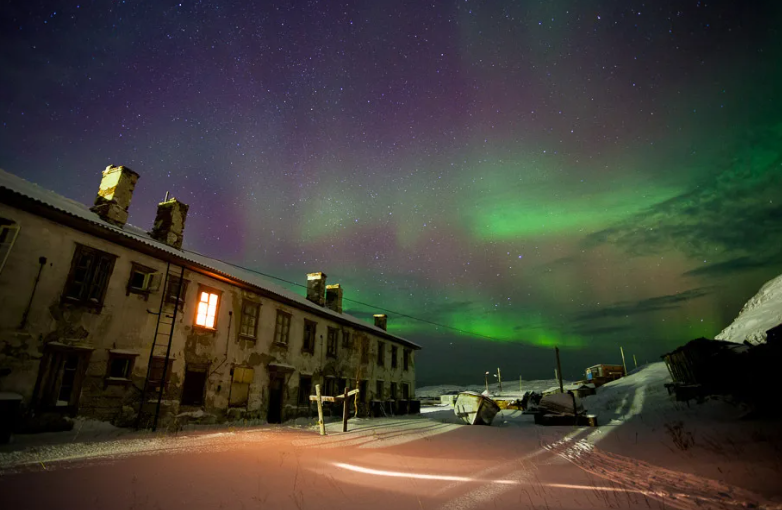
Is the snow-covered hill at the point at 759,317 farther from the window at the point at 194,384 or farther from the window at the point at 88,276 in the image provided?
the window at the point at 88,276

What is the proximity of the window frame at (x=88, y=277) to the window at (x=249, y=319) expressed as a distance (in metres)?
5.99

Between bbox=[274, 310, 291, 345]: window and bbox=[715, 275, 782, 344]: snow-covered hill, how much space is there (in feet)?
121

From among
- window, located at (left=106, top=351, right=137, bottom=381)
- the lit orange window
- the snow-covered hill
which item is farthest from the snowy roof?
the snow-covered hill

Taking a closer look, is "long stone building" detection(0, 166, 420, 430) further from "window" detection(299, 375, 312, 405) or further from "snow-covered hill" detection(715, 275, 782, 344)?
"snow-covered hill" detection(715, 275, 782, 344)

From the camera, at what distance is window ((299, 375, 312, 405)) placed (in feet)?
65.9

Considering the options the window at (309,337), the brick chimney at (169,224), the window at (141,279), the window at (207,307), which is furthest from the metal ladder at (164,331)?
the window at (309,337)

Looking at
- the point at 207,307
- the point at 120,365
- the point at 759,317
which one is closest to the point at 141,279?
the point at 207,307

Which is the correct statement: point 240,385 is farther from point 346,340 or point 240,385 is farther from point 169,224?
point 346,340

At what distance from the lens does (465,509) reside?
4.92 meters

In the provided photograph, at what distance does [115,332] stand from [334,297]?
15689mm

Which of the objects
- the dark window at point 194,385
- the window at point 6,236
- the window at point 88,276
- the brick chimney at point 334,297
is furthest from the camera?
the brick chimney at point 334,297

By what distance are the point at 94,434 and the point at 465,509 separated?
11.8 m

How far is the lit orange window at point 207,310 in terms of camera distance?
49.3 feet

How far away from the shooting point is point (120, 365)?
474 inches
